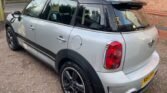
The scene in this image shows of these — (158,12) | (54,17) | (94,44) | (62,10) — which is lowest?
(158,12)

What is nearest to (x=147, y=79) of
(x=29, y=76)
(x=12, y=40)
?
(x=29, y=76)

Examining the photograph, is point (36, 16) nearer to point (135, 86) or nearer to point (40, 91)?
point (40, 91)

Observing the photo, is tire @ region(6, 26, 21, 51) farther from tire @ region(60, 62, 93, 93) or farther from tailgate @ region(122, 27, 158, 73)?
tailgate @ region(122, 27, 158, 73)

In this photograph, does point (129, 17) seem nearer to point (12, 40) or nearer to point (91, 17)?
point (91, 17)

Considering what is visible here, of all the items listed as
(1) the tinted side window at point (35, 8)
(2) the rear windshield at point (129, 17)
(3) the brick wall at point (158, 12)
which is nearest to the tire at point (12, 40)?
(1) the tinted side window at point (35, 8)

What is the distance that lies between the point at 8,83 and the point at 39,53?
2.46 ft

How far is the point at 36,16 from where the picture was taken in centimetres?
394

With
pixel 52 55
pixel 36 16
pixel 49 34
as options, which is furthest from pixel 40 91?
pixel 36 16

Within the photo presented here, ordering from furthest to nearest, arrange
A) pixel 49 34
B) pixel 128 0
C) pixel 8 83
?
pixel 8 83 → pixel 49 34 → pixel 128 0

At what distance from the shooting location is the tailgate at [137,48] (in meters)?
2.62

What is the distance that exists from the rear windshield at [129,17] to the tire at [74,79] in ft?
2.60

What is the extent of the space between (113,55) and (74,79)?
31.1 inches

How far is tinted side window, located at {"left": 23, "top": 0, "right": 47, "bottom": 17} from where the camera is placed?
12.7 feet

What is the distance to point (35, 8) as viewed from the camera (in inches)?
162
